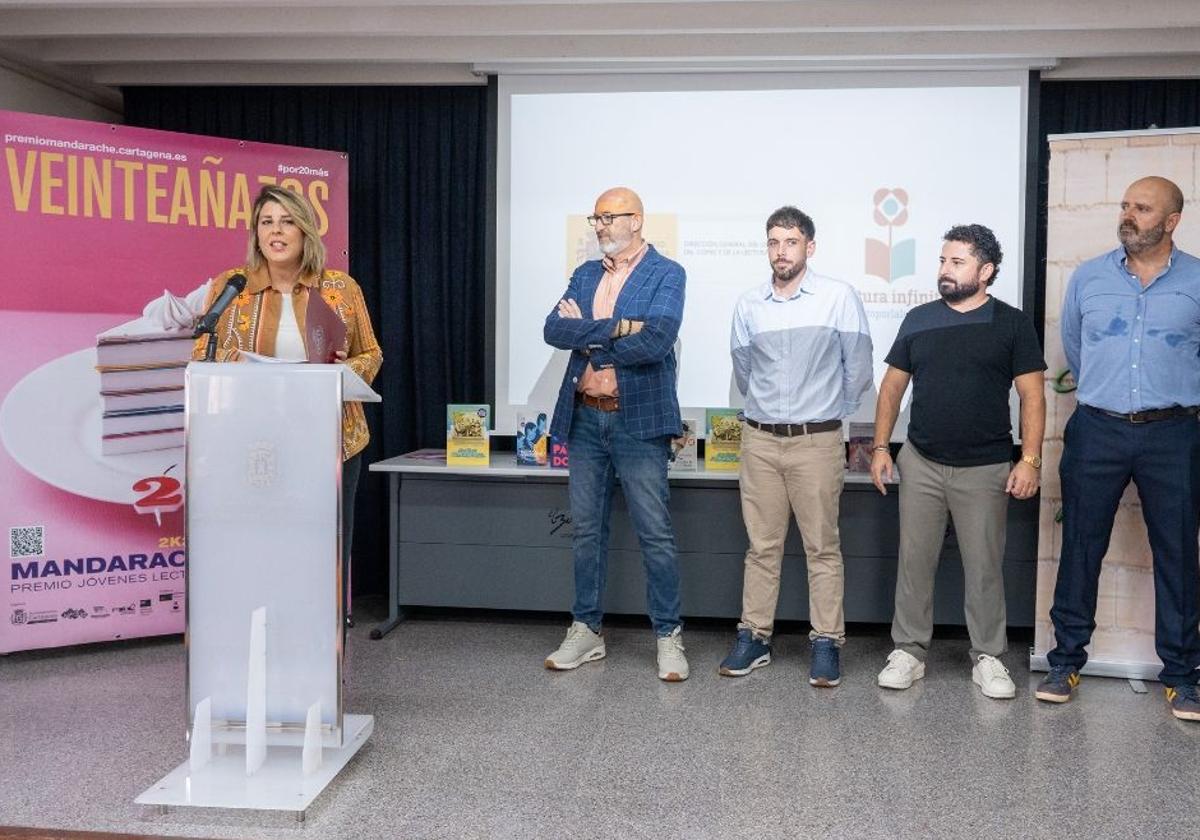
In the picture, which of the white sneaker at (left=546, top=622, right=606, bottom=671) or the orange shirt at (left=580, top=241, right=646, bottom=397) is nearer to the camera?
the orange shirt at (left=580, top=241, right=646, bottom=397)

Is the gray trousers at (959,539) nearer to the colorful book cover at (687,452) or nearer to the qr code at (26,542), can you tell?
the colorful book cover at (687,452)

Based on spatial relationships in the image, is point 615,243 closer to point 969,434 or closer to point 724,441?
point 724,441

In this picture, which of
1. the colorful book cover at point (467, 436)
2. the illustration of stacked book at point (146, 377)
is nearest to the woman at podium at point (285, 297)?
the illustration of stacked book at point (146, 377)

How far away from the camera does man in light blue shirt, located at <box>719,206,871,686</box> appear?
324 cm

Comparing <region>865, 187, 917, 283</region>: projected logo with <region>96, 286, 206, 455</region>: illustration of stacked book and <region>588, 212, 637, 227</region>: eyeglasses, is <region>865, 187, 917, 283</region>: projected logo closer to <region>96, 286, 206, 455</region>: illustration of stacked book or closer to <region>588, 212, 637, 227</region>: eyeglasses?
<region>588, 212, 637, 227</region>: eyeglasses

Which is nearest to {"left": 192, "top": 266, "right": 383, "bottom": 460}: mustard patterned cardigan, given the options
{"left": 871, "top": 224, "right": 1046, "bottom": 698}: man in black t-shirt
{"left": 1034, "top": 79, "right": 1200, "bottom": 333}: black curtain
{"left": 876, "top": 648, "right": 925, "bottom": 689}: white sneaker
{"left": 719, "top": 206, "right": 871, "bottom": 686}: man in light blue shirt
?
{"left": 719, "top": 206, "right": 871, "bottom": 686}: man in light blue shirt

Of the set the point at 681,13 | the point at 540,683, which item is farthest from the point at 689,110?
the point at 540,683

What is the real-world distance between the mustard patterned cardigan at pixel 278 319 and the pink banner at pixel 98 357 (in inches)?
42.7

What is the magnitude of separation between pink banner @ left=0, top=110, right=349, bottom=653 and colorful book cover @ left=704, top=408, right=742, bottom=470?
198 centimetres

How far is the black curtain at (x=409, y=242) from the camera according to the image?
4746mm

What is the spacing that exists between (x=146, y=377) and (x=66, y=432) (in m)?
0.33

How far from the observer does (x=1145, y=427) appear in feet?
9.66

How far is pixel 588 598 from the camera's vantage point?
3.45m

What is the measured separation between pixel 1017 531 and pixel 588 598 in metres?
1.68
